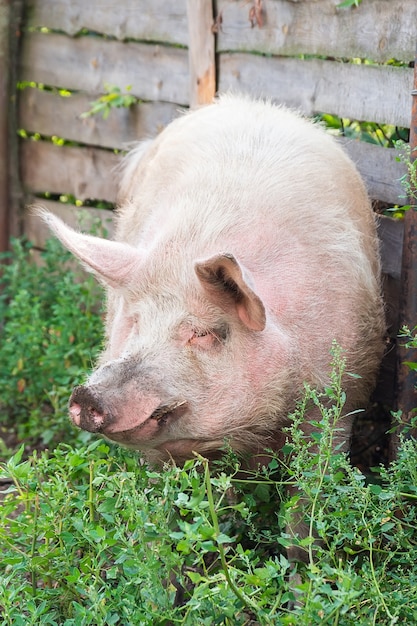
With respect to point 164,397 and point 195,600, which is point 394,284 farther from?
point 195,600

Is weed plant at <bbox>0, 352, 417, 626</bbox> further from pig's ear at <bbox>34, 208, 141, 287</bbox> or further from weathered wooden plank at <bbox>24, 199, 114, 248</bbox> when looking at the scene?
weathered wooden plank at <bbox>24, 199, 114, 248</bbox>

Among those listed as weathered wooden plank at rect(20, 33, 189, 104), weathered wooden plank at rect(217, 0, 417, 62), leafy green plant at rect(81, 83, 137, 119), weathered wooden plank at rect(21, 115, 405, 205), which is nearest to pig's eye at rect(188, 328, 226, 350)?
weathered wooden plank at rect(217, 0, 417, 62)

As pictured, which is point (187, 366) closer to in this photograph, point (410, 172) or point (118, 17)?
point (410, 172)

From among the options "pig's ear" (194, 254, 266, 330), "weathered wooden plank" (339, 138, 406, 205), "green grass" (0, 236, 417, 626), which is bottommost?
"green grass" (0, 236, 417, 626)

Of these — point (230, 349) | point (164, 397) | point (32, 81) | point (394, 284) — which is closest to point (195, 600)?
point (164, 397)

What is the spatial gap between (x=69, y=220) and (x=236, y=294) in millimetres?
3833

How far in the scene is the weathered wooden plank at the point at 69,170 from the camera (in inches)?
262

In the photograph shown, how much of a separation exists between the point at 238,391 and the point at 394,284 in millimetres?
1557

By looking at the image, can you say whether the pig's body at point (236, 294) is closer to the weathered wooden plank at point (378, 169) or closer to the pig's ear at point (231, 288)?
the pig's ear at point (231, 288)

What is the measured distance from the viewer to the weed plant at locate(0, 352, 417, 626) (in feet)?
8.65

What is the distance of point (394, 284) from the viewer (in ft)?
15.3

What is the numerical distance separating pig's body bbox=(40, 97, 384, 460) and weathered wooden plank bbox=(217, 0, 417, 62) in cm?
53

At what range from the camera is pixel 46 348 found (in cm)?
591

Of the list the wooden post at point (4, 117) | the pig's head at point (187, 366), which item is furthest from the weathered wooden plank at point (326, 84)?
the wooden post at point (4, 117)
